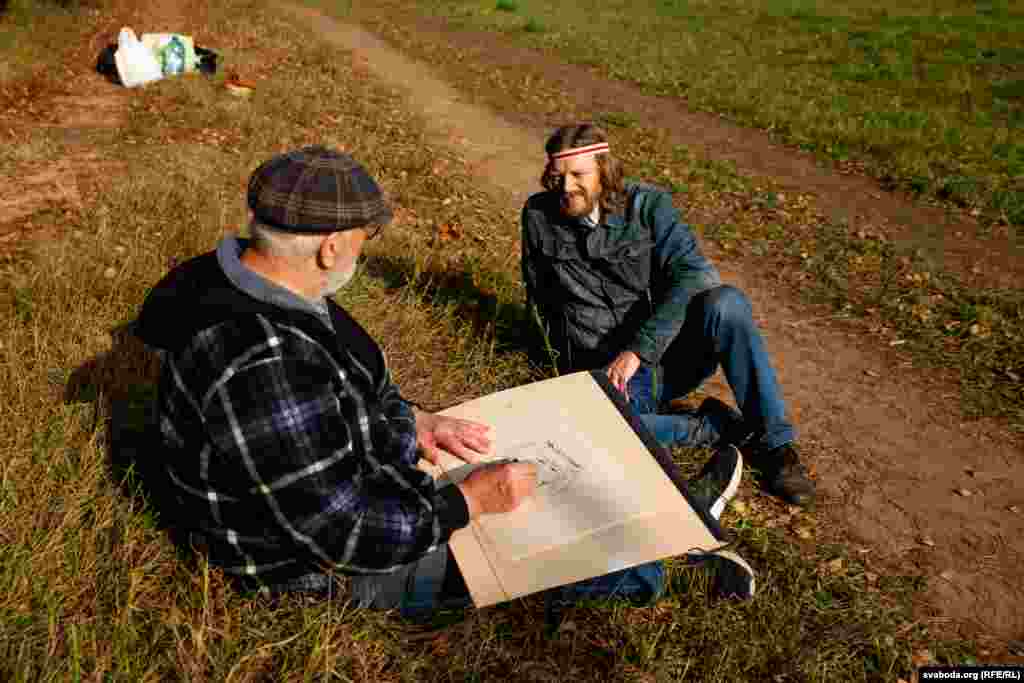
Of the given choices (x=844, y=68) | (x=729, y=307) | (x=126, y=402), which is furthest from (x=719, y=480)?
(x=844, y=68)

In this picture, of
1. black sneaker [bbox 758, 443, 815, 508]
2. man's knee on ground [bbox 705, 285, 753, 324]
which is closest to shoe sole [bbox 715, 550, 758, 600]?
black sneaker [bbox 758, 443, 815, 508]

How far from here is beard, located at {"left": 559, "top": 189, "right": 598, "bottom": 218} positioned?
10.3ft

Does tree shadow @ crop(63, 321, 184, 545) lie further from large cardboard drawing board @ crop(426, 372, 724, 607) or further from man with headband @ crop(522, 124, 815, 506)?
man with headband @ crop(522, 124, 815, 506)

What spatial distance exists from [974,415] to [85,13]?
17.5 meters

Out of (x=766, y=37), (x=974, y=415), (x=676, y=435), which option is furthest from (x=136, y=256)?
(x=766, y=37)

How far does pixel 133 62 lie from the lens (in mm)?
9688

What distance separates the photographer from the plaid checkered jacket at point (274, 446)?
4.83 ft

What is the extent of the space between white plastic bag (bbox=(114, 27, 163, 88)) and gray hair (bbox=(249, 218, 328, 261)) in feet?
30.9

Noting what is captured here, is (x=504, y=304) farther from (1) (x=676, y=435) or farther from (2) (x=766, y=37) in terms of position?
(2) (x=766, y=37)

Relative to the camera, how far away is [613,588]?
222 cm

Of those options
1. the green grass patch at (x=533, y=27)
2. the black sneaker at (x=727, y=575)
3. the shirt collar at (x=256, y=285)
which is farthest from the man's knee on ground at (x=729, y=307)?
the green grass patch at (x=533, y=27)

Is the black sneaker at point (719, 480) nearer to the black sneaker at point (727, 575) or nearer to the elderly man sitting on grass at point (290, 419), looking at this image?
the black sneaker at point (727, 575)

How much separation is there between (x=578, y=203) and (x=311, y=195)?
1.71 m

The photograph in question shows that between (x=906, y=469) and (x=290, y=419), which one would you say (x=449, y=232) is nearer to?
(x=906, y=469)
